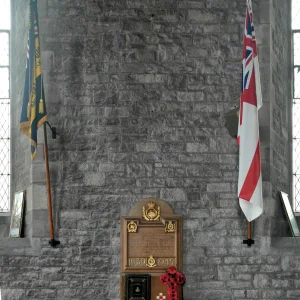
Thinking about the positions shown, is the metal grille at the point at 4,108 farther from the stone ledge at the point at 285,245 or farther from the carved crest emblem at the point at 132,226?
the stone ledge at the point at 285,245

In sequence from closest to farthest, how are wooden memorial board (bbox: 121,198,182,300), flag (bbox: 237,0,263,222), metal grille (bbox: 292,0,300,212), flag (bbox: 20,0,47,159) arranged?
1. flag (bbox: 237,0,263,222)
2. flag (bbox: 20,0,47,159)
3. wooden memorial board (bbox: 121,198,182,300)
4. metal grille (bbox: 292,0,300,212)

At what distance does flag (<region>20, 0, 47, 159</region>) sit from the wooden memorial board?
1.43 meters

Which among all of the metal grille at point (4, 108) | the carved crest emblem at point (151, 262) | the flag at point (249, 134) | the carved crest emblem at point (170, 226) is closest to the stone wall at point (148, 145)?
the carved crest emblem at point (170, 226)

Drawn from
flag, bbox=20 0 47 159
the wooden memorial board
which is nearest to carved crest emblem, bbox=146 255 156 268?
the wooden memorial board

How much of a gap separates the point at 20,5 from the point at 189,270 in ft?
13.5

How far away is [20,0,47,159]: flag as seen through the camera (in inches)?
444

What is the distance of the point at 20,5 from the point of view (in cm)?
1280

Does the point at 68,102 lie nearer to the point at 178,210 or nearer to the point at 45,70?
the point at 45,70

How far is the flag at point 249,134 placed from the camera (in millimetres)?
11086

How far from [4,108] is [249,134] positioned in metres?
3.66

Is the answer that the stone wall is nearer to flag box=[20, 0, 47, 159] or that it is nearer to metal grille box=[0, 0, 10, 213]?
flag box=[20, 0, 47, 159]

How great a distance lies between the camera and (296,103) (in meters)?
13.1

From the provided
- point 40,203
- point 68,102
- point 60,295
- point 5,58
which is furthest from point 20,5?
point 60,295

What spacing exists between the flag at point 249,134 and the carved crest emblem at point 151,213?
105cm
